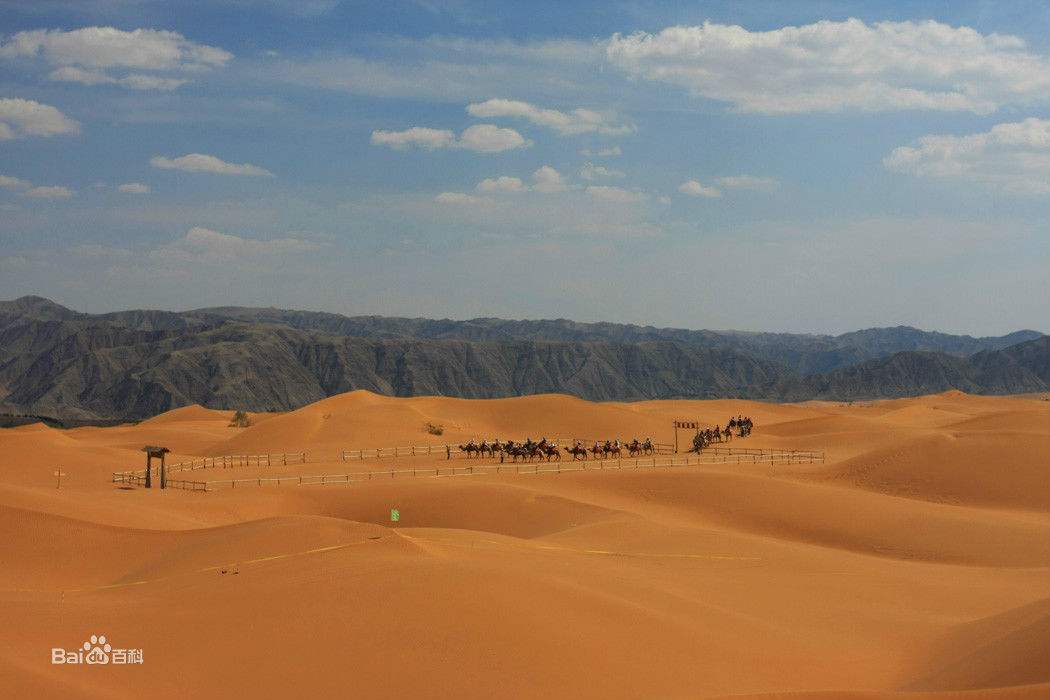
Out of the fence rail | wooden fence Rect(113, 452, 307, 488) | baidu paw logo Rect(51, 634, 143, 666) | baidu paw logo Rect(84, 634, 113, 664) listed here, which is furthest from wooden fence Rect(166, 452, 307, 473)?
baidu paw logo Rect(51, 634, 143, 666)

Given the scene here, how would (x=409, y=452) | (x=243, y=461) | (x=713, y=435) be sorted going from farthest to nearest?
(x=713, y=435), (x=409, y=452), (x=243, y=461)

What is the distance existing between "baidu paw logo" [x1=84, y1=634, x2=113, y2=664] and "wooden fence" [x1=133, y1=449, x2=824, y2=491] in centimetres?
3087

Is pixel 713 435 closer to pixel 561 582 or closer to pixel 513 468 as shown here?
pixel 513 468

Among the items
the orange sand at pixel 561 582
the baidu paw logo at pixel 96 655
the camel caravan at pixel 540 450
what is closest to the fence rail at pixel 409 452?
the camel caravan at pixel 540 450

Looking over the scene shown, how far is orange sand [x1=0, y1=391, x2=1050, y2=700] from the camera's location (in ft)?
48.3

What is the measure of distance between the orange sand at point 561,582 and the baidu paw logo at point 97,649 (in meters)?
0.32

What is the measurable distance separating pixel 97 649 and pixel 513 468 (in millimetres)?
38751

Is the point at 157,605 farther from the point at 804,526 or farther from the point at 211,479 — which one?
the point at 211,479

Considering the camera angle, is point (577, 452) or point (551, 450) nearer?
point (551, 450)

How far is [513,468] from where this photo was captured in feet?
176

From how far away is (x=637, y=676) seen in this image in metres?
14.9

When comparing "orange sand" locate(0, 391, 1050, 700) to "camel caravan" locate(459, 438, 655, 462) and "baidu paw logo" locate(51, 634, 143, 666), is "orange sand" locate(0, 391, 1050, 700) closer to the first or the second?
"baidu paw logo" locate(51, 634, 143, 666)

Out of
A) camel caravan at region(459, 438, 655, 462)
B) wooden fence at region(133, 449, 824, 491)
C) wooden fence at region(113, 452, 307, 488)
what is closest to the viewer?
wooden fence at region(133, 449, 824, 491)

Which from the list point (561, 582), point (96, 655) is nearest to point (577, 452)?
point (561, 582)
